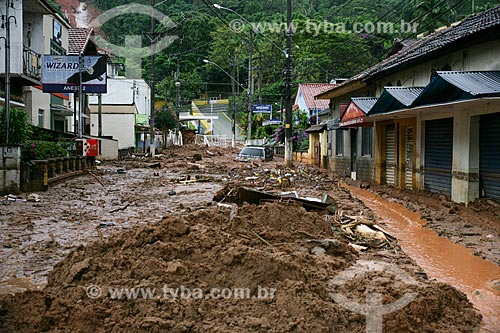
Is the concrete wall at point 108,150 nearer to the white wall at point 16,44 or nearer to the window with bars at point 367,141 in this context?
the white wall at point 16,44

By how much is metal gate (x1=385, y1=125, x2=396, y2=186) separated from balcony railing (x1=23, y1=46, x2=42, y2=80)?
52.7ft

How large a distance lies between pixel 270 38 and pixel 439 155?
166 ft

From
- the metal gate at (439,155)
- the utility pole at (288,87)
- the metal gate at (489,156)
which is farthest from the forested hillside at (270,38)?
the metal gate at (489,156)

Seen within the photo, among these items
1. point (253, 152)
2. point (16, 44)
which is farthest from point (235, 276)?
point (253, 152)

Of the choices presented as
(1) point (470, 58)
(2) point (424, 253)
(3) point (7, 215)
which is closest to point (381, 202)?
(1) point (470, 58)

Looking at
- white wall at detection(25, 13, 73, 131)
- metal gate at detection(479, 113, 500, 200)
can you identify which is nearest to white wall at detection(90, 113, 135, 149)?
white wall at detection(25, 13, 73, 131)

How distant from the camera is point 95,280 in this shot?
550 cm

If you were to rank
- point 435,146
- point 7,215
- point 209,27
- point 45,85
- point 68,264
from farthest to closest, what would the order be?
point 209,27
point 45,85
point 435,146
point 7,215
point 68,264

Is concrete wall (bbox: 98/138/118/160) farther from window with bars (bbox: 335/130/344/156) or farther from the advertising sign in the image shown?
window with bars (bbox: 335/130/344/156)

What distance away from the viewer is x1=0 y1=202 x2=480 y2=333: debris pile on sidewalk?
455 centimetres

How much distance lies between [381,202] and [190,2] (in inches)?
1980

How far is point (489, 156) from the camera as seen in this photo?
12414 mm

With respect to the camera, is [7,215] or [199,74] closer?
[7,215]

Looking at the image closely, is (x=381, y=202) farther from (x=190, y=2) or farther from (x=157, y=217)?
(x=190, y=2)
